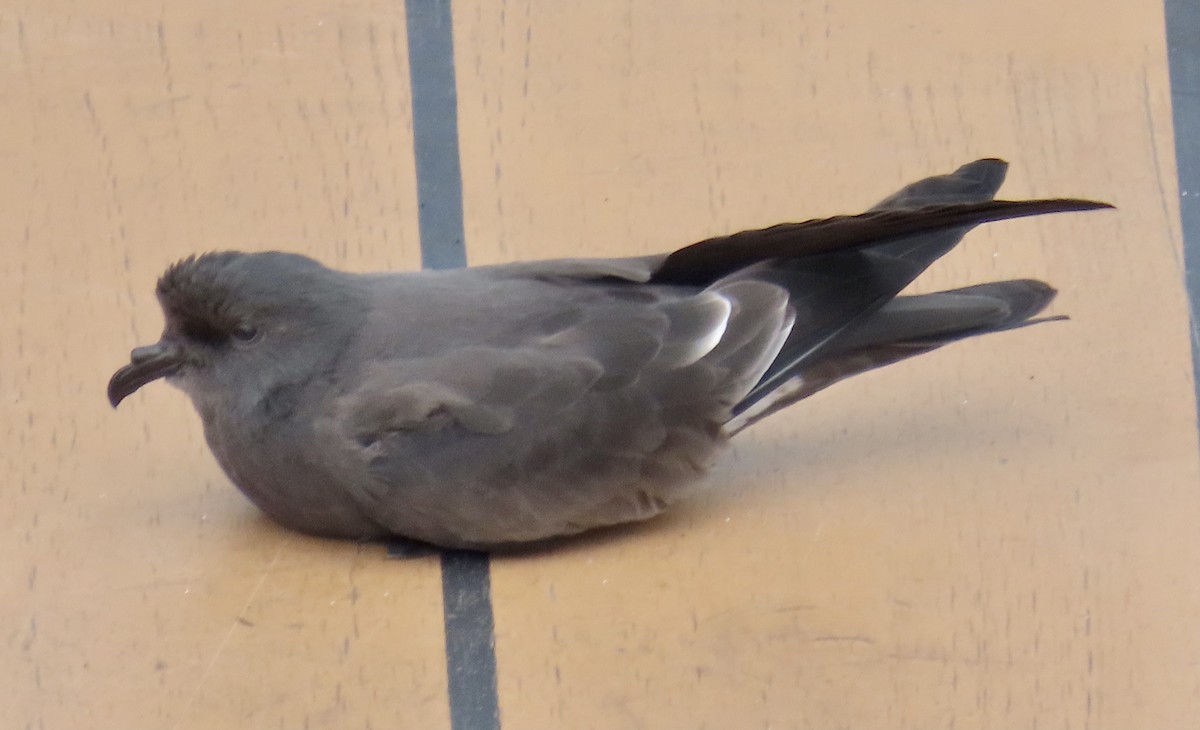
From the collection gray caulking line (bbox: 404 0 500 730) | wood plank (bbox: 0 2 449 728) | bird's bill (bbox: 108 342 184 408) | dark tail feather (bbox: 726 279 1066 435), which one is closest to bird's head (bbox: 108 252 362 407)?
bird's bill (bbox: 108 342 184 408)

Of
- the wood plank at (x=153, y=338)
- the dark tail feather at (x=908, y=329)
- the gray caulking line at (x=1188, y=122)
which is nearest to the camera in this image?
the wood plank at (x=153, y=338)

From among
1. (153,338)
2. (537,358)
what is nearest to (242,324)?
(153,338)

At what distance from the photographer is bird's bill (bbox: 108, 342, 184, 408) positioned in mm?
1843

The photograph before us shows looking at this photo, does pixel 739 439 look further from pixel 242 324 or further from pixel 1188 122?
pixel 1188 122

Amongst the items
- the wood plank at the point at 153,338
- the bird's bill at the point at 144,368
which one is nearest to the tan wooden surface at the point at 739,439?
the wood plank at the point at 153,338

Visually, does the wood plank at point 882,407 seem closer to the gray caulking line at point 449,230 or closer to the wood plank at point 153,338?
the gray caulking line at point 449,230

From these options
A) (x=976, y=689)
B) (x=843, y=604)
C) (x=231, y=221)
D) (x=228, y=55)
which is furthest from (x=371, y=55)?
(x=976, y=689)

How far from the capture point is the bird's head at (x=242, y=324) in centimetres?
182

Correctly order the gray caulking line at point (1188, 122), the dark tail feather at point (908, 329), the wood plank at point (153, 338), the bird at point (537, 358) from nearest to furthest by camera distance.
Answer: the wood plank at point (153, 338)
the bird at point (537, 358)
the dark tail feather at point (908, 329)
the gray caulking line at point (1188, 122)

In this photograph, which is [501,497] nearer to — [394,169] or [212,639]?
[212,639]

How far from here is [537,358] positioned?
5.94 ft

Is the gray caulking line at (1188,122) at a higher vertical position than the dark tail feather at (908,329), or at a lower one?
higher

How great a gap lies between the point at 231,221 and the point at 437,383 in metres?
0.51

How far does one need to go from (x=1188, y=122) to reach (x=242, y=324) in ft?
4.30
